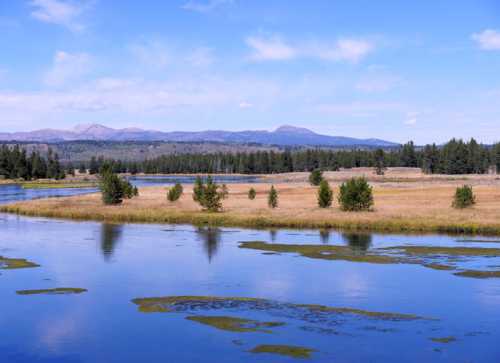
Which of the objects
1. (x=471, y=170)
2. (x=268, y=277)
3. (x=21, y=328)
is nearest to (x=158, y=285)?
(x=268, y=277)

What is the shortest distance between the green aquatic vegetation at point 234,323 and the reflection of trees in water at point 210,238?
14.6 metres

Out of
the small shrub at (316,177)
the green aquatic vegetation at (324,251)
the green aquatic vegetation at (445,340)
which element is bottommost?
the green aquatic vegetation at (445,340)

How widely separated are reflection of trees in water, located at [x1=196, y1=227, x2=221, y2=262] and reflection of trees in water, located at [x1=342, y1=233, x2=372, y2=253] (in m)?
9.68

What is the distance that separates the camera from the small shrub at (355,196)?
64.6 metres

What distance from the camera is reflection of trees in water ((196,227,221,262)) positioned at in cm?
4450

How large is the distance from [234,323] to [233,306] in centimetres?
266

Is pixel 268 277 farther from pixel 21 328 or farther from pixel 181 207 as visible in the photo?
pixel 181 207

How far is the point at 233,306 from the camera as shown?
1111 inches

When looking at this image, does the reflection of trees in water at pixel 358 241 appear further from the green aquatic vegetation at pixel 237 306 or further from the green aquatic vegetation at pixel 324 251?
the green aquatic vegetation at pixel 237 306

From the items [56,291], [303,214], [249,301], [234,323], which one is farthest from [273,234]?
[234,323]

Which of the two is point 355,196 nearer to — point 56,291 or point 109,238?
point 109,238

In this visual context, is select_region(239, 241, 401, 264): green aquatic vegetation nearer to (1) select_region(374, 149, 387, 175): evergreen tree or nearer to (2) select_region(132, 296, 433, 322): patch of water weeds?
(2) select_region(132, 296, 433, 322): patch of water weeds

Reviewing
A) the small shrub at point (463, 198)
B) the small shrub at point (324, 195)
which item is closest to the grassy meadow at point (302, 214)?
the small shrub at point (463, 198)

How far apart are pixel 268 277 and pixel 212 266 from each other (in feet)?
15.9
